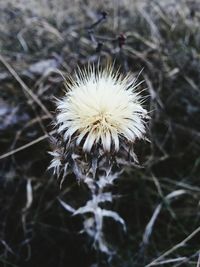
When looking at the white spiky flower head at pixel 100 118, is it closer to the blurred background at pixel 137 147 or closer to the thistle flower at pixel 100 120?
the thistle flower at pixel 100 120

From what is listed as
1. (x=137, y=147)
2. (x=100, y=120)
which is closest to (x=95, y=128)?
(x=100, y=120)

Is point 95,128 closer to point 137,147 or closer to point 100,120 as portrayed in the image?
point 100,120

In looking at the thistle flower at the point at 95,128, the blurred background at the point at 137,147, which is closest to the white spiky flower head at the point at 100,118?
the thistle flower at the point at 95,128

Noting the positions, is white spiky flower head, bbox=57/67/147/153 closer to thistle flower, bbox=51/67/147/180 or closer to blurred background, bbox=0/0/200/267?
thistle flower, bbox=51/67/147/180

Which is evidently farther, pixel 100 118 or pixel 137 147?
pixel 137 147

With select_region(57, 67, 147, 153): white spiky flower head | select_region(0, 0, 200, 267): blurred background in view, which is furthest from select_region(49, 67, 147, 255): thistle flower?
select_region(0, 0, 200, 267): blurred background

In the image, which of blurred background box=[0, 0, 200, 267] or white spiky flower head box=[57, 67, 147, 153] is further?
blurred background box=[0, 0, 200, 267]
